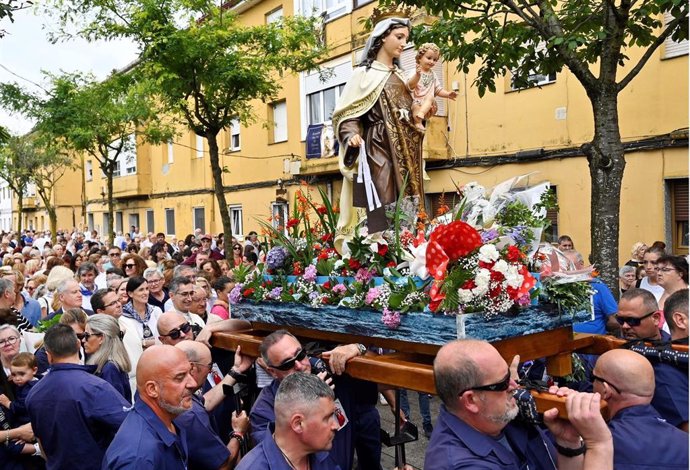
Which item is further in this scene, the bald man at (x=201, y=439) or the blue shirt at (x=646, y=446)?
the bald man at (x=201, y=439)

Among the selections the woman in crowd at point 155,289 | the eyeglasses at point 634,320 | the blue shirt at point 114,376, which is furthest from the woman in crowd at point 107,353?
the eyeglasses at point 634,320

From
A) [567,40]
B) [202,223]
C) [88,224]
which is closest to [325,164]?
[202,223]

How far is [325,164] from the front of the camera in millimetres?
16688

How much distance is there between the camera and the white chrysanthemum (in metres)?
3.15

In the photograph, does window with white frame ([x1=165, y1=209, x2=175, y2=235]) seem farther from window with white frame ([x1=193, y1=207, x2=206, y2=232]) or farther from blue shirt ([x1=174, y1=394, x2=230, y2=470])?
blue shirt ([x1=174, y1=394, x2=230, y2=470])

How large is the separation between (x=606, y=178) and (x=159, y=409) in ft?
18.9

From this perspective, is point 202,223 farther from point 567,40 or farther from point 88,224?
point 567,40

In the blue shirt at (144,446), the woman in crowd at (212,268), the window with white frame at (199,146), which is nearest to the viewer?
the blue shirt at (144,446)

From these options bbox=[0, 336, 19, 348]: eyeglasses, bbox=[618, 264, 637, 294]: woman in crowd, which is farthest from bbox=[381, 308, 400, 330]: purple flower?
bbox=[618, 264, 637, 294]: woman in crowd

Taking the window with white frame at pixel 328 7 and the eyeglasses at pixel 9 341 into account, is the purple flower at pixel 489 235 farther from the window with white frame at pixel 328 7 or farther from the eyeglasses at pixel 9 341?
the window with white frame at pixel 328 7

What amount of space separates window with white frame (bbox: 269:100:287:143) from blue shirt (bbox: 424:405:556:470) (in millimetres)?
17341

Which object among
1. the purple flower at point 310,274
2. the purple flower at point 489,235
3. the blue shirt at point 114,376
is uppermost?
the purple flower at point 489,235

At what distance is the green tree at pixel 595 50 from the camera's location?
7168mm

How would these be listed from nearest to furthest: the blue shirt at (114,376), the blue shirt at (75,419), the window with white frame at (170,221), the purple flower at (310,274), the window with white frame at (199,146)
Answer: the blue shirt at (75,419)
the purple flower at (310,274)
the blue shirt at (114,376)
the window with white frame at (199,146)
the window with white frame at (170,221)
